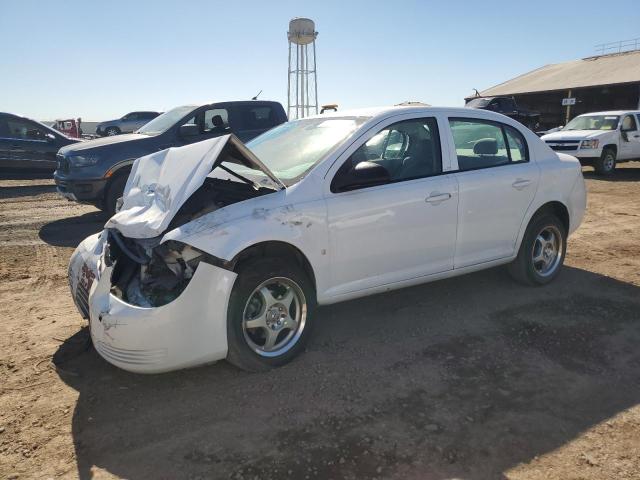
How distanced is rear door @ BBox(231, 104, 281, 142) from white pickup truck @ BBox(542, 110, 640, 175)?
878 centimetres

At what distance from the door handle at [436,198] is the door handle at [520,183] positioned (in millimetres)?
873

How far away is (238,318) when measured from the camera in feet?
10.6

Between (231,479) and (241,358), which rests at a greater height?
(241,358)

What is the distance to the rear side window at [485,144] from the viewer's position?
4.40 m

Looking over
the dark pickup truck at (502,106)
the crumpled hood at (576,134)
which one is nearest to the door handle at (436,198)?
the crumpled hood at (576,134)

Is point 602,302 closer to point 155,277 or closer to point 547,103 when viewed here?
point 155,277

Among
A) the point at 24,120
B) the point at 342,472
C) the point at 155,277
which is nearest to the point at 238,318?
the point at 155,277

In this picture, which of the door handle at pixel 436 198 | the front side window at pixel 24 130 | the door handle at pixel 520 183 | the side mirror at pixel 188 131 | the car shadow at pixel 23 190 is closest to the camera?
the door handle at pixel 436 198

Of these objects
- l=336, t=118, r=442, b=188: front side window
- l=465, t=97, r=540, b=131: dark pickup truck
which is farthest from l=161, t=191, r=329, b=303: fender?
l=465, t=97, r=540, b=131: dark pickup truck

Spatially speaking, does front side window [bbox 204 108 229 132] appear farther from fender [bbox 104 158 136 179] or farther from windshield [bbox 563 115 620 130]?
windshield [bbox 563 115 620 130]

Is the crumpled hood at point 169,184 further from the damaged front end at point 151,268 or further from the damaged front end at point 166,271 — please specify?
the damaged front end at point 151,268

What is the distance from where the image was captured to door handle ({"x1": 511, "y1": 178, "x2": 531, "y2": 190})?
4629 millimetres

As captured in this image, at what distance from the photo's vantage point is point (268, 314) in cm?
344

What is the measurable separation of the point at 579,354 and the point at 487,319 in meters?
0.80
